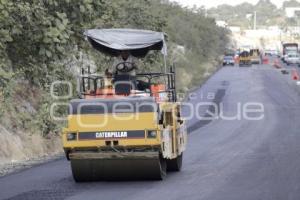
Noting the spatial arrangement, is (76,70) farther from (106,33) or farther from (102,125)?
(102,125)

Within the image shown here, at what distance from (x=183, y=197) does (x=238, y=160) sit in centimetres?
572

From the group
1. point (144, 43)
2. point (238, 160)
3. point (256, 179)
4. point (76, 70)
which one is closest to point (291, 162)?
point (238, 160)

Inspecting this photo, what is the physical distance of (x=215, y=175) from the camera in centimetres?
1427

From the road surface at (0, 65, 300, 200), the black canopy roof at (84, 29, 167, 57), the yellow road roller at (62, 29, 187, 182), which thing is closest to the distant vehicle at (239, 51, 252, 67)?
the road surface at (0, 65, 300, 200)

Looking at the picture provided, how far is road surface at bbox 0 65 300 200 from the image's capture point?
39.1 feet

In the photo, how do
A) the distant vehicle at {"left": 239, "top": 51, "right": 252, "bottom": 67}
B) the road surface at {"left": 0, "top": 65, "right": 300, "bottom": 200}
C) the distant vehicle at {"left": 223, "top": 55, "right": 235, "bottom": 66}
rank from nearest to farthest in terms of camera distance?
the road surface at {"left": 0, "top": 65, "right": 300, "bottom": 200}, the distant vehicle at {"left": 239, "top": 51, "right": 252, "bottom": 67}, the distant vehicle at {"left": 223, "top": 55, "right": 235, "bottom": 66}

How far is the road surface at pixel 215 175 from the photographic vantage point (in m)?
11.9

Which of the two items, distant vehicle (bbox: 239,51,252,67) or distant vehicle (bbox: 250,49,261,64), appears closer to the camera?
distant vehicle (bbox: 239,51,252,67)

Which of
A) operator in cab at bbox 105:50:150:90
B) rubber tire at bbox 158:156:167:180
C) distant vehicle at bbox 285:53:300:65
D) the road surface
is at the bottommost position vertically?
distant vehicle at bbox 285:53:300:65

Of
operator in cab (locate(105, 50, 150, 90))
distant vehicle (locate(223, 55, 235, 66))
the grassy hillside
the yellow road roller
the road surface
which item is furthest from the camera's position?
distant vehicle (locate(223, 55, 235, 66))

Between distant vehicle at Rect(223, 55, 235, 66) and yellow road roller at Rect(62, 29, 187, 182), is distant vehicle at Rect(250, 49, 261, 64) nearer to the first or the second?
distant vehicle at Rect(223, 55, 235, 66)

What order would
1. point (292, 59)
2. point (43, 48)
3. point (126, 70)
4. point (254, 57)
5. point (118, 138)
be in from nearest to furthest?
1. point (118, 138)
2. point (43, 48)
3. point (126, 70)
4. point (292, 59)
5. point (254, 57)

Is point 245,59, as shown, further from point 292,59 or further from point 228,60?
point 292,59

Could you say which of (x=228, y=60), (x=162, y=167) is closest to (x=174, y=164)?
(x=162, y=167)
